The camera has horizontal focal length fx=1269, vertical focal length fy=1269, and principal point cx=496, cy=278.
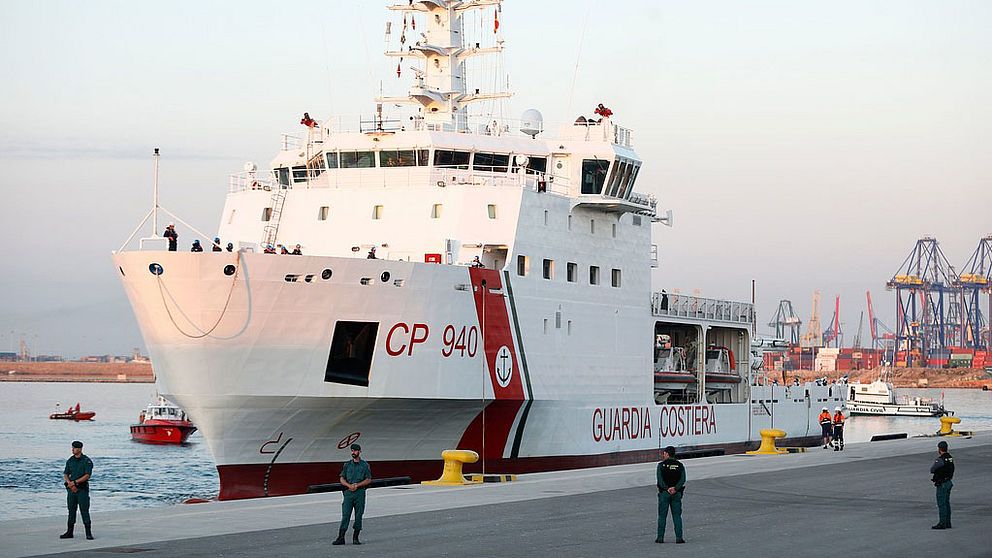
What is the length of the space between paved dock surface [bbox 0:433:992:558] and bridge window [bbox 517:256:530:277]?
15.4 ft

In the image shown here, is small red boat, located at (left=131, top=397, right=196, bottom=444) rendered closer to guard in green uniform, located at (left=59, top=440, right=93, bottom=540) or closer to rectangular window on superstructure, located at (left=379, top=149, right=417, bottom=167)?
rectangular window on superstructure, located at (left=379, top=149, right=417, bottom=167)

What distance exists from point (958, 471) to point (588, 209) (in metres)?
10.2

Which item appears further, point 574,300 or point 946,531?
point 574,300

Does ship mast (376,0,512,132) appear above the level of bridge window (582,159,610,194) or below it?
above

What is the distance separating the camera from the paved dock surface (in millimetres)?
14797

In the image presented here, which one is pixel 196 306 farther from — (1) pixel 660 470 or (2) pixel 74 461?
(1) pixel 660 470

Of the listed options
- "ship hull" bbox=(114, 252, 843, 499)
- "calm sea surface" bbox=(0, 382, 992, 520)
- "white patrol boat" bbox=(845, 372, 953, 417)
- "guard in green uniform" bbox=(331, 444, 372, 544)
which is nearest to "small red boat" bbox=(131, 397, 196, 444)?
"calm sea surface" bbox=(0, 382, 992, 520)

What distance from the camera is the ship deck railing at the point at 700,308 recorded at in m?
34.4

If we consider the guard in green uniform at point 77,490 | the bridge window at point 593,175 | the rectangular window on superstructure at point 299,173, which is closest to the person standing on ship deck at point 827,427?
the bridge window at point 593,175

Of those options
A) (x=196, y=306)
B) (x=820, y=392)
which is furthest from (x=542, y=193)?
(x=820, y=392)

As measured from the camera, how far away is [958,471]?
91.5 feet

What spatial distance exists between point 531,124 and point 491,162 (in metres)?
2.10

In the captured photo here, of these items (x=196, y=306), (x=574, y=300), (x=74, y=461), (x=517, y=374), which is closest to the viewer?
(x=74, y=461)

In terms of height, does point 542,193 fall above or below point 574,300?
above
